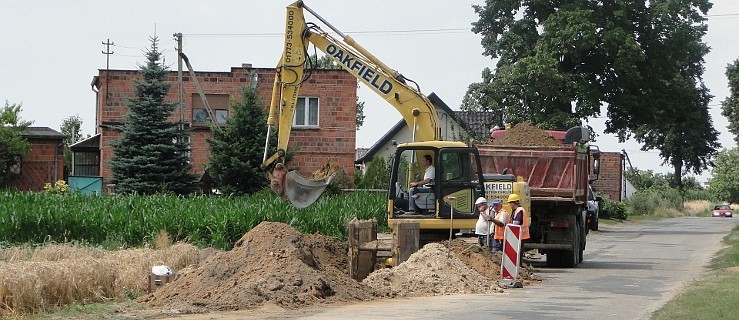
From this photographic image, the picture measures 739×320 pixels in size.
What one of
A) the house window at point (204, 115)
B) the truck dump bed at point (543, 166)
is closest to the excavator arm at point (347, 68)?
the truck dump bed at point (543, 166)

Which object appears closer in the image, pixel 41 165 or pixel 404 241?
pixel 404 241

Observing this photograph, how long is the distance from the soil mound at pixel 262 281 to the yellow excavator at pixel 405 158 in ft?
12.1

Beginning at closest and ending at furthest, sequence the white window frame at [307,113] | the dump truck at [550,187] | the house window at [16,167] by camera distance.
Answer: the dump truck at [550,187], the white window frame at [307,113], the house window at [16,167]

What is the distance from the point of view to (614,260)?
2773cm

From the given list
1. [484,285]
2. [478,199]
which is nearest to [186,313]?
[484,285]

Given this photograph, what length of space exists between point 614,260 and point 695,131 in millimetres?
39666

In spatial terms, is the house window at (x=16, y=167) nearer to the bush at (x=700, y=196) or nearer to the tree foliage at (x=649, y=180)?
the tree foliage at (x=649, y=180)

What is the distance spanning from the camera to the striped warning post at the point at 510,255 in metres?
19.6

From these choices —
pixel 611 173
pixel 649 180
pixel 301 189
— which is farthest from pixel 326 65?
pixel 301 189

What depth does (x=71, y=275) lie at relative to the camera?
1606cm

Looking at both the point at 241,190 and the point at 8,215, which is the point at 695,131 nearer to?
the point at 241,190

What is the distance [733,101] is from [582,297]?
35.4 metres

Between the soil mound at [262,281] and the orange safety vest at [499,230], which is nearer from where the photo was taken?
the soil mound at [262,281]

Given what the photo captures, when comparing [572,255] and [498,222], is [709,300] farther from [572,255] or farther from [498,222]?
[572,255]
